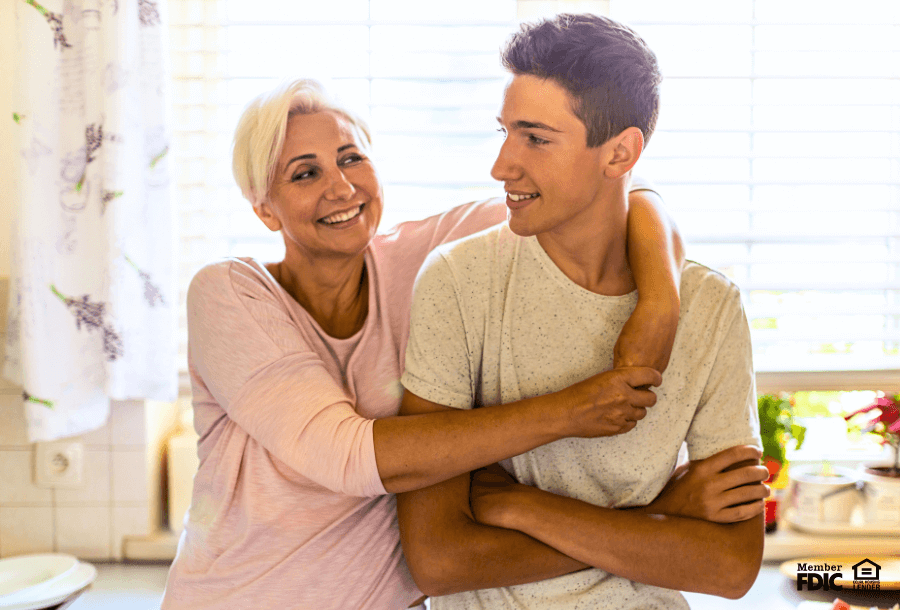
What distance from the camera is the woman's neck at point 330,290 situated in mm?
1234

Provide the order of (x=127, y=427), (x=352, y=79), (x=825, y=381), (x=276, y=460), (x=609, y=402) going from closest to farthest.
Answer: (x=609, y=402), (x=276, y=460), (x=127, y=427), (x=352, y=79), (x=825, y=381)

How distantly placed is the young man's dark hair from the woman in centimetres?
19

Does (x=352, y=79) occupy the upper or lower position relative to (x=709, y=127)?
upper

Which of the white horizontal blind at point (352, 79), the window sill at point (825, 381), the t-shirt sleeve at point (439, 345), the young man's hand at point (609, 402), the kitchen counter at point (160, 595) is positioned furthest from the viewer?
the window sill at point (825, 381)

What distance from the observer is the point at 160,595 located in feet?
5.34

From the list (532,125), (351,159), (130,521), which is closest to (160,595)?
(130,521)

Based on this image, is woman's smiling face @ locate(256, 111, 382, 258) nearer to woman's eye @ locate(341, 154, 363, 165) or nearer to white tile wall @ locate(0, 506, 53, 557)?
woman's eye @ locate(341, 154, 363, 165)

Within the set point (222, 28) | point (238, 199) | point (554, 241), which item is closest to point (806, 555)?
point (554, 241)

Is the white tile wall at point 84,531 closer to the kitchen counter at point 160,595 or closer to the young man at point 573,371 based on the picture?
the kitchen counter at point 160,595

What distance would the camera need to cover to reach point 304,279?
1248mm

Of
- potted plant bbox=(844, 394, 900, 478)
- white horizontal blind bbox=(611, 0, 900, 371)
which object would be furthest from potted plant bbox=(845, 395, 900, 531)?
white horizontal blind bbox=(611, 0, 900, 371)

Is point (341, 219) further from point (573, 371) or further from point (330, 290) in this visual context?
point (573, 371)

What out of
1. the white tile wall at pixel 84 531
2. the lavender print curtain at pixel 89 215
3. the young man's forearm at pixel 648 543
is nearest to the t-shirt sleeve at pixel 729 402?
the young man's forearm at pixel 648 543

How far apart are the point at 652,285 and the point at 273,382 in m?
0.55
